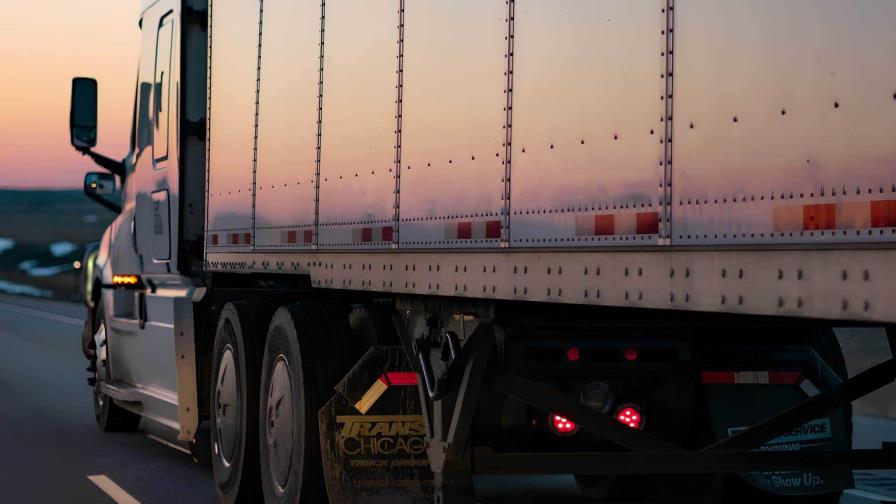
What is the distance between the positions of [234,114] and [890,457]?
4822 mm

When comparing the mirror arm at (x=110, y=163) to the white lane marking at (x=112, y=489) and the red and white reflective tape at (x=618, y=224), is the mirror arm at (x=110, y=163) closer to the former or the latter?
the white lane marking at (x=112, y=489)

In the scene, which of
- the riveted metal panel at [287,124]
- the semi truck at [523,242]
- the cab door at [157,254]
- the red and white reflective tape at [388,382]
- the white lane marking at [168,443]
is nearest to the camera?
the semi truck at [523,242]

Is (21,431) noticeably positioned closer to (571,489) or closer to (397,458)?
(571,489)

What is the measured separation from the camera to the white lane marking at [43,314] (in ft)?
141

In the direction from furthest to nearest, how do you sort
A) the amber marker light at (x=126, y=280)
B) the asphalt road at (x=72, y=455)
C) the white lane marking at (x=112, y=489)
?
the amber marker light at (x=126, y=280) < the asphalt road at (x=72, y=455) < the white lane marking at (x=112, y=489)

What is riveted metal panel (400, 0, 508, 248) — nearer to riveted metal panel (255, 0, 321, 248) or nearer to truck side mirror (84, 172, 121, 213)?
riveted metal panel (255, 0, 321, 248)

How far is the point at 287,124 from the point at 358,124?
1.17 metres

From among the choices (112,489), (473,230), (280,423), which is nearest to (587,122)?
(473,230)

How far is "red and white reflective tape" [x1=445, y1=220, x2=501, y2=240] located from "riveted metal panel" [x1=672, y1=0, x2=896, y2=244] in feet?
4.16

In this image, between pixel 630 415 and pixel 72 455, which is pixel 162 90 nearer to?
pixel 72 455

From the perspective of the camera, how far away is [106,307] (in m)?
13.3

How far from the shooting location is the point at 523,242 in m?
5.93

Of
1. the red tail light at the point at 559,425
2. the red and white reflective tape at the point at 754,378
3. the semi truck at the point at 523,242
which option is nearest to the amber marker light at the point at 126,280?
the semi truck at the point at 523,242

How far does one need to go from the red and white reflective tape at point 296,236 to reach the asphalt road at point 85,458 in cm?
217
